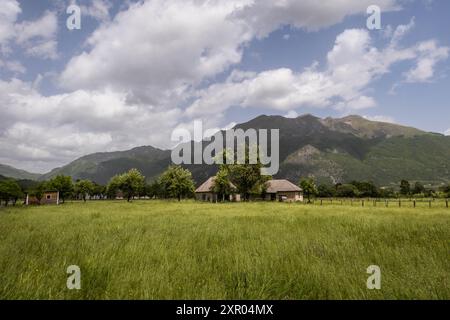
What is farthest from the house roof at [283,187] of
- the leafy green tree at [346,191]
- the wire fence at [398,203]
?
the leafy green tree at [346,191]

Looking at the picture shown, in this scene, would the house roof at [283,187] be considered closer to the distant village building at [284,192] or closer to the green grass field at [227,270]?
the distant village building at [284,192]

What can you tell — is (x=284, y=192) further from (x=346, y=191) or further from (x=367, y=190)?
(x=367, y=190)

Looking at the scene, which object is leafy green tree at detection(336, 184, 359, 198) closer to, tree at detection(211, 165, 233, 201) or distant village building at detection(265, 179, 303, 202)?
distant village building at detection(265, 179, 303, 202)

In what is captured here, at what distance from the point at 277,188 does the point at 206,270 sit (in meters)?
87.2

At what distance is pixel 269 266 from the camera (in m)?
5.88

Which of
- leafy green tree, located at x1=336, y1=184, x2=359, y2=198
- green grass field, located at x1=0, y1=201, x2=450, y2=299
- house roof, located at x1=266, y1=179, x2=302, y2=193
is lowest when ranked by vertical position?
leafy green tree, located at x1=336, y1=184, x2=359, y2=198

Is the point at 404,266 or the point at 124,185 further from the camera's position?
the point at 124,185

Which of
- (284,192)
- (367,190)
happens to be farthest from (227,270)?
(367,190)

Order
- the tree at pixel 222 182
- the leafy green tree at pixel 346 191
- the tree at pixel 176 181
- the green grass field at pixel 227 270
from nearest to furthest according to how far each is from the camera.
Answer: the green grass field at pixel 227 270
the tree at pixel 222 182
the tree at pixel 176 181
the leafy green tree at pixel 346 191

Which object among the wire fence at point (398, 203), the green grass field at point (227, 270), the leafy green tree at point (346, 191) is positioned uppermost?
the green grass field at point (227, 270)

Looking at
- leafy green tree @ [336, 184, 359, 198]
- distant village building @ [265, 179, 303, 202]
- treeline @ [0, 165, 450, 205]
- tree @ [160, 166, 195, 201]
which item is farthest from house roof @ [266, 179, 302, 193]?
leafy green tree @ [336, 184, 359, 198]

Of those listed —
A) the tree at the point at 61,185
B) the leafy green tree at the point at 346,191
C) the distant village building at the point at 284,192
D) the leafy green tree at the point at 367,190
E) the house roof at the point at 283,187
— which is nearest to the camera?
the tree at the point at 61,185
